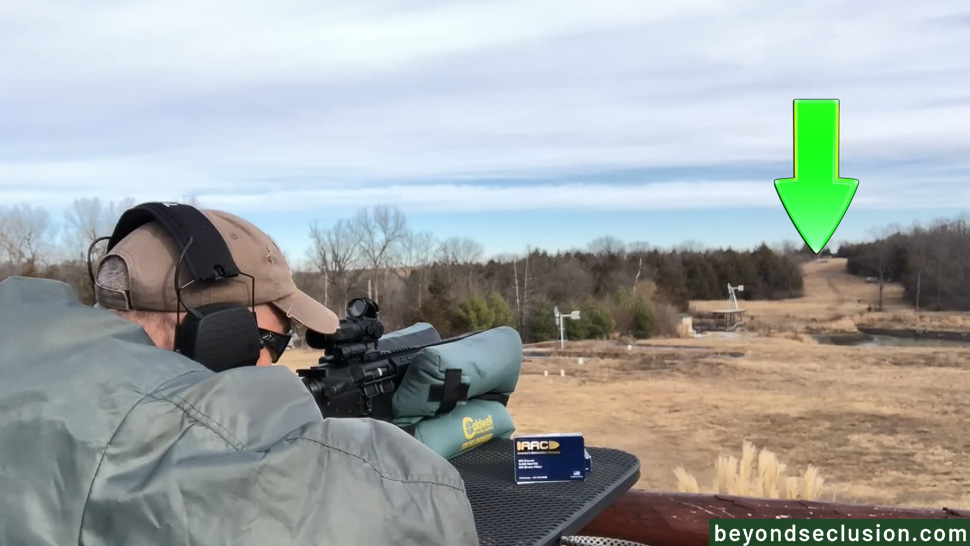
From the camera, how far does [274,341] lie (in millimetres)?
1921

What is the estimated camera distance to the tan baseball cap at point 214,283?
5.08 ft

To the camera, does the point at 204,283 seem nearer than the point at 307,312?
Yes

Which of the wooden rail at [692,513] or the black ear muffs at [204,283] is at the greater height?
the black ear muffs at [204,283]

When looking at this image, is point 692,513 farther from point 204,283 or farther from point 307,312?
point 204,283

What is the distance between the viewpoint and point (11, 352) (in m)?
1.19

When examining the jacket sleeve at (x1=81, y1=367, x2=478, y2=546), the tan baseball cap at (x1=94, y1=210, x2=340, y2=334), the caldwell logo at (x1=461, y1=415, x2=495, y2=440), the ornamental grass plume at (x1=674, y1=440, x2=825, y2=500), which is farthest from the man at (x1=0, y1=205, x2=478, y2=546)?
the ornamental grass plume at (x1=674, y1=440, x2=825, y2=500)

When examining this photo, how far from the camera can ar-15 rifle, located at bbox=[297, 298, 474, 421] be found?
2658 millimetres

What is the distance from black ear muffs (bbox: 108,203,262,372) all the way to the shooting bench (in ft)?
2.99

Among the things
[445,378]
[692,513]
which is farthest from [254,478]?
[692,513]

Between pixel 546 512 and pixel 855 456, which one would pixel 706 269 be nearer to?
pixel 855 456

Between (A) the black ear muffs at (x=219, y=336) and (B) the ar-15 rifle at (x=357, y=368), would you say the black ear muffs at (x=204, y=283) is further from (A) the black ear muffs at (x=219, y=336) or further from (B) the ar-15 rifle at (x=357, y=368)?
(B) the ar-15 rifle at (x=357, y=368)

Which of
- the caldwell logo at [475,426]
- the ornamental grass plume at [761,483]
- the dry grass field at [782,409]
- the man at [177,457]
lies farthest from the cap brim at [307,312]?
the dry grass field at [782,409]

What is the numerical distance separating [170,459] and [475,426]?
7.11 feet

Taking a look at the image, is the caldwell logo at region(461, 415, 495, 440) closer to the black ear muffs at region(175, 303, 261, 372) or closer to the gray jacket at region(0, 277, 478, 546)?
the black ear muffs at region(175, 303, 261, 372)
